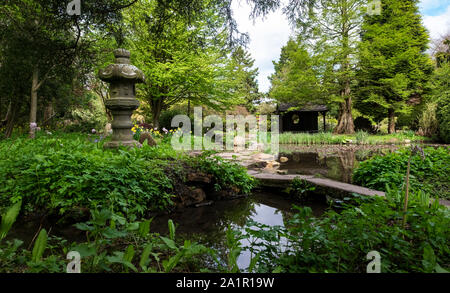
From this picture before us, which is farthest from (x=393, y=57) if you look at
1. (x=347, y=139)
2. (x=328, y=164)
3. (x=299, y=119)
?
(x=328, y=164)

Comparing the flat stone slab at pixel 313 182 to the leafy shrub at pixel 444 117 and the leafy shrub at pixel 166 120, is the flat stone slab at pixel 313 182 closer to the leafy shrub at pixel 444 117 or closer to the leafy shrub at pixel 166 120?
the leafy shrub at pixel 444 117

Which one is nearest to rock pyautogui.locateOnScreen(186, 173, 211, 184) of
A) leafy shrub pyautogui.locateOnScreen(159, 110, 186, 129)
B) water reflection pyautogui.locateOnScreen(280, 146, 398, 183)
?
water reflection pyautogui.locateOnScreen(280, 146, 398, 183)

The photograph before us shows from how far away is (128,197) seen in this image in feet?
9.13

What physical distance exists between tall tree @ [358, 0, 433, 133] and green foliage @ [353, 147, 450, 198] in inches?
497

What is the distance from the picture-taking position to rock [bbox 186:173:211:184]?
371cm

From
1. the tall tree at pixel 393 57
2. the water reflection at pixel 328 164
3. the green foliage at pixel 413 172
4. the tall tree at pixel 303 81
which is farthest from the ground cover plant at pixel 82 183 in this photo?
the tall tree at pixel 393 57

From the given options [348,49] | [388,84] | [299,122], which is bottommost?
[299,122]

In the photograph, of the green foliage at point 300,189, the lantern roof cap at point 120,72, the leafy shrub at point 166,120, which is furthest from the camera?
the leafy shrub at point 166,120

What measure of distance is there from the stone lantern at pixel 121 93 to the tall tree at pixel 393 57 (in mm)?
14101

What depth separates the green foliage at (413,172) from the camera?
3212 mm

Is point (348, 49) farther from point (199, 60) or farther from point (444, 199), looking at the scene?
point (444, 199)

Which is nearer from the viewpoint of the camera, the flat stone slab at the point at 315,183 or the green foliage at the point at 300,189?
the flat stone slab at the point at 315,183
